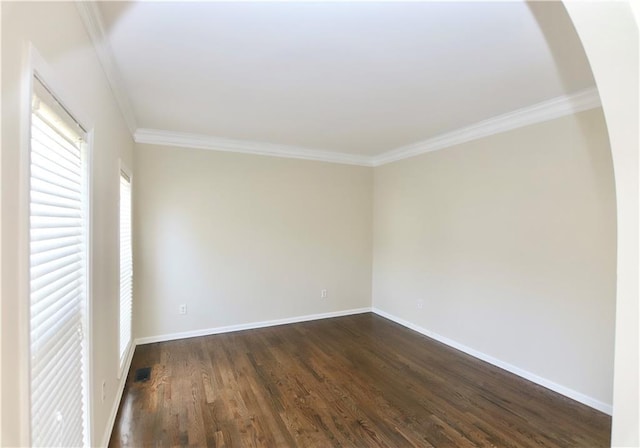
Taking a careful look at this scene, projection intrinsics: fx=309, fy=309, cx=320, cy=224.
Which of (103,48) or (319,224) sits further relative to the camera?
(319,224)

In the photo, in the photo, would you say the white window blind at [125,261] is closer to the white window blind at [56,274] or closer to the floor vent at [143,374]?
the floor vent at [143,374]

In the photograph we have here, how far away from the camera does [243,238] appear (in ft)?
13.8

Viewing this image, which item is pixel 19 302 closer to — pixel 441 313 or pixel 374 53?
pixel 374 53

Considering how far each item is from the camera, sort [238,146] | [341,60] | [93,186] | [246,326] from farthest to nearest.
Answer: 1. [246,326]
2. [238,146]
3. [341,60]
4. [93,186]

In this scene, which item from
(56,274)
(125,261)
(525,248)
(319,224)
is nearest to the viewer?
(56,274)

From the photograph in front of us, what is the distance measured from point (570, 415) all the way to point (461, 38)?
113 inches

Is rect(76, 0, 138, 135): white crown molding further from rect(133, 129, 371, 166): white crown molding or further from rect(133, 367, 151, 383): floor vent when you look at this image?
rect(133, 367, 151, 383): floor vent

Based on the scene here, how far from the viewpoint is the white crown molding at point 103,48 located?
1522 mm

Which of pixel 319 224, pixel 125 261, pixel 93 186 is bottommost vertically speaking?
pixel 125 261

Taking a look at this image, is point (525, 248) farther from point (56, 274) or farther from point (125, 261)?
point (125, 261)

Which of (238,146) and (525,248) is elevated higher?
(238,146)

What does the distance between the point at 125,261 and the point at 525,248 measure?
12.9 feet

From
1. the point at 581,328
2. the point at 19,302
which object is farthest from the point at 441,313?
the point at 19,302

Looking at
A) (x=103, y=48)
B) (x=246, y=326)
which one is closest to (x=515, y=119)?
(x=103, y=48)
